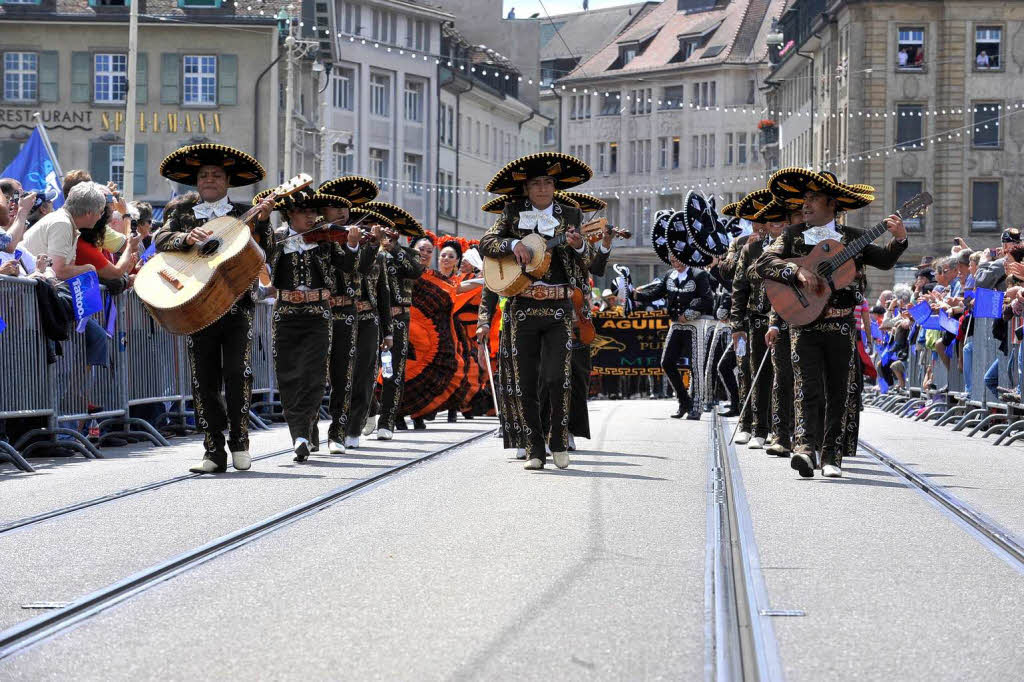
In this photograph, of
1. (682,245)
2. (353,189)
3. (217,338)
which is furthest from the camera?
(682,245)

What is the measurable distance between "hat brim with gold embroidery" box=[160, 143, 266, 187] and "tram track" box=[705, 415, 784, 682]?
3.84 m

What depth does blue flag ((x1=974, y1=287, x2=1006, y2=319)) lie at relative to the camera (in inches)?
789

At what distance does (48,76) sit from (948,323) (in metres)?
37.9

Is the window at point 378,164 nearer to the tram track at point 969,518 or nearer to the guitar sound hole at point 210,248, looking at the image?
the tram track at point 969,518

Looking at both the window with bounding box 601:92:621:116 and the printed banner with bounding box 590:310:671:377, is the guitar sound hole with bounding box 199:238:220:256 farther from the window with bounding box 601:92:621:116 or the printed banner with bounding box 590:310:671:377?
the window with bounding box 601:92:621:116

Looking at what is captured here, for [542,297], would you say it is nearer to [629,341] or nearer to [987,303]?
[987,303]

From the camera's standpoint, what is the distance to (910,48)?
2635 inches

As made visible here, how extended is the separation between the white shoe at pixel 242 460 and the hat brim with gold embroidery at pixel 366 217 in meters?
3.12

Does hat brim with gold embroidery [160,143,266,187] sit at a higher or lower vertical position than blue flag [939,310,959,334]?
higher

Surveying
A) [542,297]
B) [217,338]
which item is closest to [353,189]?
[542,297]

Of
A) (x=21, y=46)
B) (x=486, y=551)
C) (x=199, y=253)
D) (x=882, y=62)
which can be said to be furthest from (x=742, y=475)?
(x=882, y=62)

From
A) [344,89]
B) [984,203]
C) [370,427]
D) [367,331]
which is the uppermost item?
[344,89]

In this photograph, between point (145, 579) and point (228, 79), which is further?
point (228, 79)

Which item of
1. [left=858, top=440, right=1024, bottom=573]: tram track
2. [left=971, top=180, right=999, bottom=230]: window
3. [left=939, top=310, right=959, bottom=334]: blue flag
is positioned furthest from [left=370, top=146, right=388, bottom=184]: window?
[left=858, top=440, right=1024, bottom=573]: tram track
